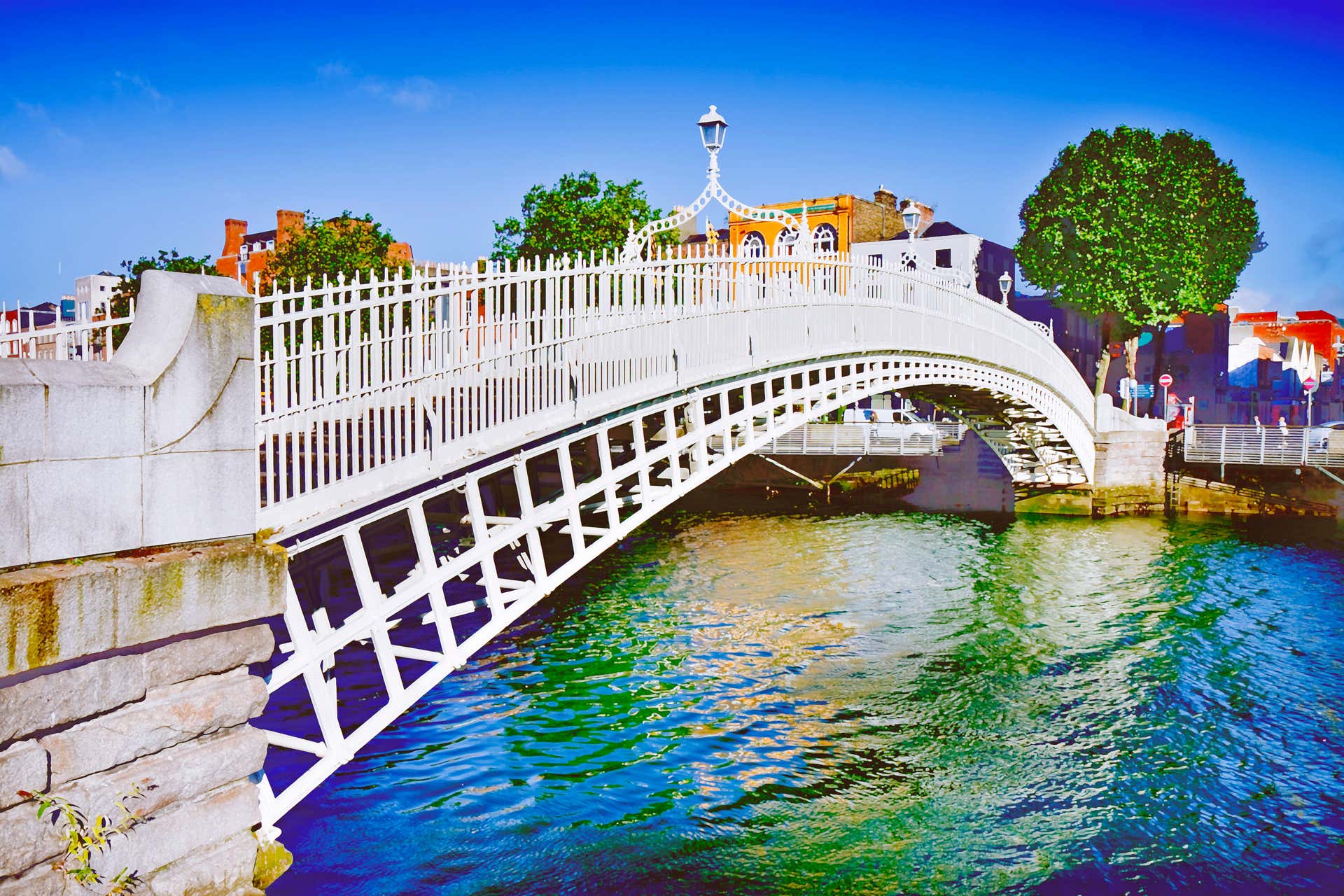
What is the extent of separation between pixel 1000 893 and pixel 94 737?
6981mm

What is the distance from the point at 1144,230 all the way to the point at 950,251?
36.5 ft

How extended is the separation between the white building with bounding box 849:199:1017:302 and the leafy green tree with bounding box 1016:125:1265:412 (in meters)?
5.97

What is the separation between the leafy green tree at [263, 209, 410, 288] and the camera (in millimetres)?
35250

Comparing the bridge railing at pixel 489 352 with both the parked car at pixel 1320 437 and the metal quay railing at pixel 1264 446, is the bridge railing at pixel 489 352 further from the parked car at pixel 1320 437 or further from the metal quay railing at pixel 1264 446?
the parked car at pixel 1320 437

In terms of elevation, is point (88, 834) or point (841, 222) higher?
point (841, 222)

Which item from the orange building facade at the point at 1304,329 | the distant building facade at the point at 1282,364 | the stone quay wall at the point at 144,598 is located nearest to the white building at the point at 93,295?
the stone quay wall at the point at 144,598

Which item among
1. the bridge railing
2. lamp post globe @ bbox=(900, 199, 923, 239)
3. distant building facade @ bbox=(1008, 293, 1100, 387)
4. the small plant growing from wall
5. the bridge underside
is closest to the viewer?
the small plant growing from wall

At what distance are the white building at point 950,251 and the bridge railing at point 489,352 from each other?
34944mm

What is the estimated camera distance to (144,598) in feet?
17.1

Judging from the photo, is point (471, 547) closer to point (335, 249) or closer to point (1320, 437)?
point (335, 249)

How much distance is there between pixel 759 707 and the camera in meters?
13.8

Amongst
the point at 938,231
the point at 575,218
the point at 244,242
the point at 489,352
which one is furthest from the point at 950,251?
the point at 489,352

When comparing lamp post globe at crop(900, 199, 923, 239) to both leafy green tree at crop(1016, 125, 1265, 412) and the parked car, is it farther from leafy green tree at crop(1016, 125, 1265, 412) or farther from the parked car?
leafy green tree at crop(1016, 125, 1265, 412)

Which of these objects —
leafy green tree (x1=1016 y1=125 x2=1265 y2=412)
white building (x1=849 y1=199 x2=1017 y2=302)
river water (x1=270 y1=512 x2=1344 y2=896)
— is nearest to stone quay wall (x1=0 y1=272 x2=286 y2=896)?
river water (x1=270 y1=512 x2=1344 y2=896)
